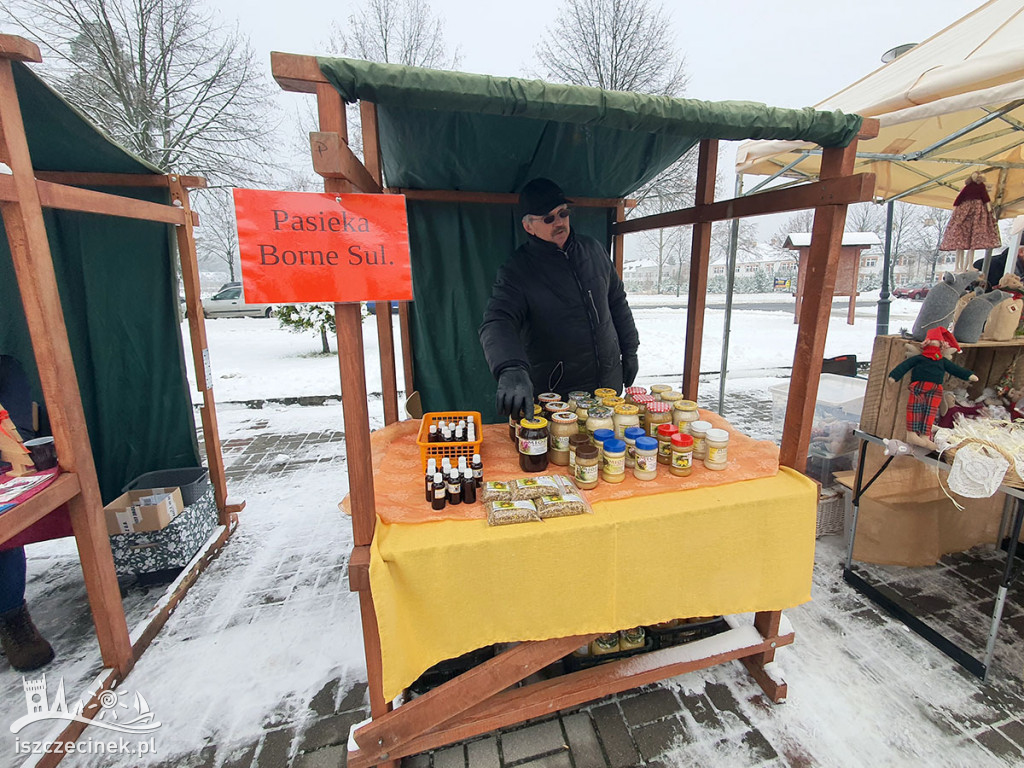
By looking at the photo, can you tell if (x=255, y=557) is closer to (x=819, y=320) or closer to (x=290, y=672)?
(x=290, y=672)

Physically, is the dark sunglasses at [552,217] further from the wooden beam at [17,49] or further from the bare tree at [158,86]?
the bare tree at [158,86]

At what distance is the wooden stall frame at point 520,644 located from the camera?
55.7 inches

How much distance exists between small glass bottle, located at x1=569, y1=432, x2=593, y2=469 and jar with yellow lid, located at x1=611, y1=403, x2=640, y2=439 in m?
0.14

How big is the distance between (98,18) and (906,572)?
52.9 ft

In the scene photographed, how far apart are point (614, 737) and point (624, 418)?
1294mm

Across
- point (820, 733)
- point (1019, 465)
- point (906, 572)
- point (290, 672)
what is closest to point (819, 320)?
point (1019, 465)

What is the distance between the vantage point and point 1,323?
8.89 feet

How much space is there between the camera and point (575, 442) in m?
1.93

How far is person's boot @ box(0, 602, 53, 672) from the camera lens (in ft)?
6.92

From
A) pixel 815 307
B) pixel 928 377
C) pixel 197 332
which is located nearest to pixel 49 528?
pixel 197 332

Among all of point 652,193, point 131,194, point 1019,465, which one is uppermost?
point 652,193

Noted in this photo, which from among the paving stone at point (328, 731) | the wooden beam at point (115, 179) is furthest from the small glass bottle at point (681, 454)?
the wooden beam at point (115, 179)

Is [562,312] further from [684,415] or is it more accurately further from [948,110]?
[948,110]

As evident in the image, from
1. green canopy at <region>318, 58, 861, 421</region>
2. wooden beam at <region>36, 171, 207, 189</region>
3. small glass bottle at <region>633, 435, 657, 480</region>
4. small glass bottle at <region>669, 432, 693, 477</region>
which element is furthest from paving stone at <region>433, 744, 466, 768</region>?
wooden beam at <region>36, 171, 207, 189</region>
